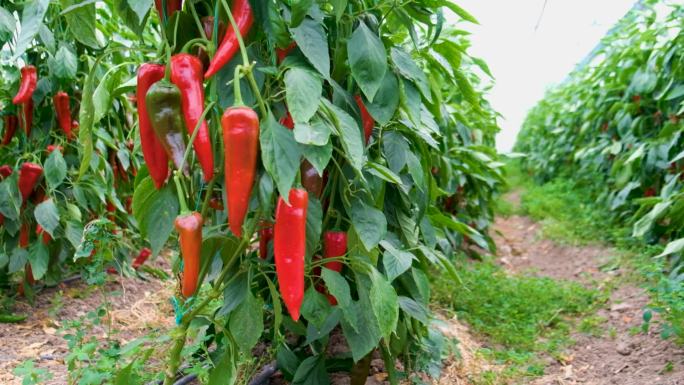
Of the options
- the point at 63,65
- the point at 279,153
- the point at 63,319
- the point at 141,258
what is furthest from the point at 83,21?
the point at 141,258

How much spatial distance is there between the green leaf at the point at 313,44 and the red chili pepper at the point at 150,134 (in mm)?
268

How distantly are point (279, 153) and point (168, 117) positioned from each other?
221 millimetres

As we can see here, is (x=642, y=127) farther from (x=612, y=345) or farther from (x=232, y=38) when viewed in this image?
(x=232, y=38)

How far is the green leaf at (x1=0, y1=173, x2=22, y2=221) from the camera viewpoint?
7.80 feet

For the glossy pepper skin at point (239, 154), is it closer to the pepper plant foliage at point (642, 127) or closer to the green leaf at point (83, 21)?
the green leaf at point (83, 21)

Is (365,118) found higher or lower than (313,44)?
lower

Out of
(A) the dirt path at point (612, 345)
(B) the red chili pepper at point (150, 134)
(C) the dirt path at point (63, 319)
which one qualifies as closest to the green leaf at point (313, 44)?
(B) the red chili pepper at point (150, 134)

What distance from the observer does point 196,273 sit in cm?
118

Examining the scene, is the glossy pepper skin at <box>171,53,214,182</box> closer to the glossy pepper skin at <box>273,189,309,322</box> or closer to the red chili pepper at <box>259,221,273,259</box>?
the glossy pepper skin at <box>273,189,309,322</box>

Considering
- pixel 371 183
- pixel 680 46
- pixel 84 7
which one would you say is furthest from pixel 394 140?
pixel 680 46

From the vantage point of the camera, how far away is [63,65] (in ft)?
7.60

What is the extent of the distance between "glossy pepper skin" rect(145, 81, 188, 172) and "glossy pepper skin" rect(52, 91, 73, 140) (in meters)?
1.58

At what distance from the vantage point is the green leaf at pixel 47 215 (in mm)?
2338

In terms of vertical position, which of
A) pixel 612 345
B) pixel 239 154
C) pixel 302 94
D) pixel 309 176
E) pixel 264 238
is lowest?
pixel 612 345
